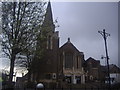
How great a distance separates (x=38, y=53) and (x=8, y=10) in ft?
14.3

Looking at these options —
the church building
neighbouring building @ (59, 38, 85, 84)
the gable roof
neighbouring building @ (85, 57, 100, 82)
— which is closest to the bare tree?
the church building

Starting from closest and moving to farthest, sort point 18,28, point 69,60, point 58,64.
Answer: point 18,28 < point 58,64 < point 69,60

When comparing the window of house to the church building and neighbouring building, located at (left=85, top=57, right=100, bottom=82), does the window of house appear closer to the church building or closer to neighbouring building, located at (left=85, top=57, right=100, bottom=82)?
the church building

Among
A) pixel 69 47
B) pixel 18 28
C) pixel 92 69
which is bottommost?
pixel 92 69

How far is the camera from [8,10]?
18844 millimetres

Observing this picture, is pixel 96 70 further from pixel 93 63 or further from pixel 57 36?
pixel 57 36

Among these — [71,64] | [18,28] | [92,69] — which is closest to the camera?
[18,28]

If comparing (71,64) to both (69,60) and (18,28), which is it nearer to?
(69,60)

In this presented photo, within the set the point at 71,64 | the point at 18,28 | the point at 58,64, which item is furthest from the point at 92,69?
the point at 18,28

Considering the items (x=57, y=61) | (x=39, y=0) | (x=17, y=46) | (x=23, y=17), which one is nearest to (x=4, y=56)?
(x=17, y=46)

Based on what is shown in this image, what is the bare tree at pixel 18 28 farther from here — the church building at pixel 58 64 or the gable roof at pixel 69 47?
the gable roof at pixel 69 47

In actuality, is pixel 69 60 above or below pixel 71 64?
above

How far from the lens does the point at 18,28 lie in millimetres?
18484

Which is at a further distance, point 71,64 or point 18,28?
point 71,64
